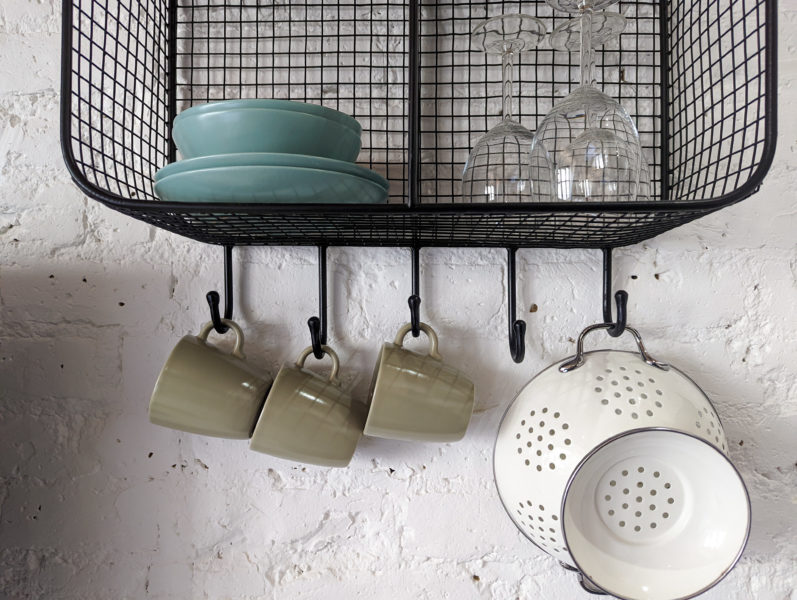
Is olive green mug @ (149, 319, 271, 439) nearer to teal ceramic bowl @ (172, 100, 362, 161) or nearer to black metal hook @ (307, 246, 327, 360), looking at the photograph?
black metal hook @ (307, 246, 327, 360)

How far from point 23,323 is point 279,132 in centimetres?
53

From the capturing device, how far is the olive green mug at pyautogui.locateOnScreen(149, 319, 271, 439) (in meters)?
0.73

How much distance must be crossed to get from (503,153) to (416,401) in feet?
1.03

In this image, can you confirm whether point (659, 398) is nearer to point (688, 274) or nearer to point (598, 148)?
point (688, 274)

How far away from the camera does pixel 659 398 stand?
0.72 m

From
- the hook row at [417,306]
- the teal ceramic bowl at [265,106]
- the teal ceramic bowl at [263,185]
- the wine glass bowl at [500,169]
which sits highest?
the teal ceramic bowl at [265,106]

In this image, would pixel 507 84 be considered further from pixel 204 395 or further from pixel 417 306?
pixel 204 395

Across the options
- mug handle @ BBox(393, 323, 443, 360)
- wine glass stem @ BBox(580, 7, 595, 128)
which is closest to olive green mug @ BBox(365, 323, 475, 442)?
mug handle @ BBox(393, 323, 443, 360)

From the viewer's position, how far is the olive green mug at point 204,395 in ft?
2.40

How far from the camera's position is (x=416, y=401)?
0.72 meters

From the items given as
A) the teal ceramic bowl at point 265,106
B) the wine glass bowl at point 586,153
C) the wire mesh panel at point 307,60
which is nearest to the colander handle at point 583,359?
the wine glass bowl at point 586,153

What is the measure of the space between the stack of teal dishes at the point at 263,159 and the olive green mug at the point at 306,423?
10.1 inches

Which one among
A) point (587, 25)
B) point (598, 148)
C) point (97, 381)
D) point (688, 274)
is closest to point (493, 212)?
point (598, 148)

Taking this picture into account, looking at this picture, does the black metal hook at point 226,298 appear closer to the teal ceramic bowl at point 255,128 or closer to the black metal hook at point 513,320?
the teal ceramic bowl at point 255,128
